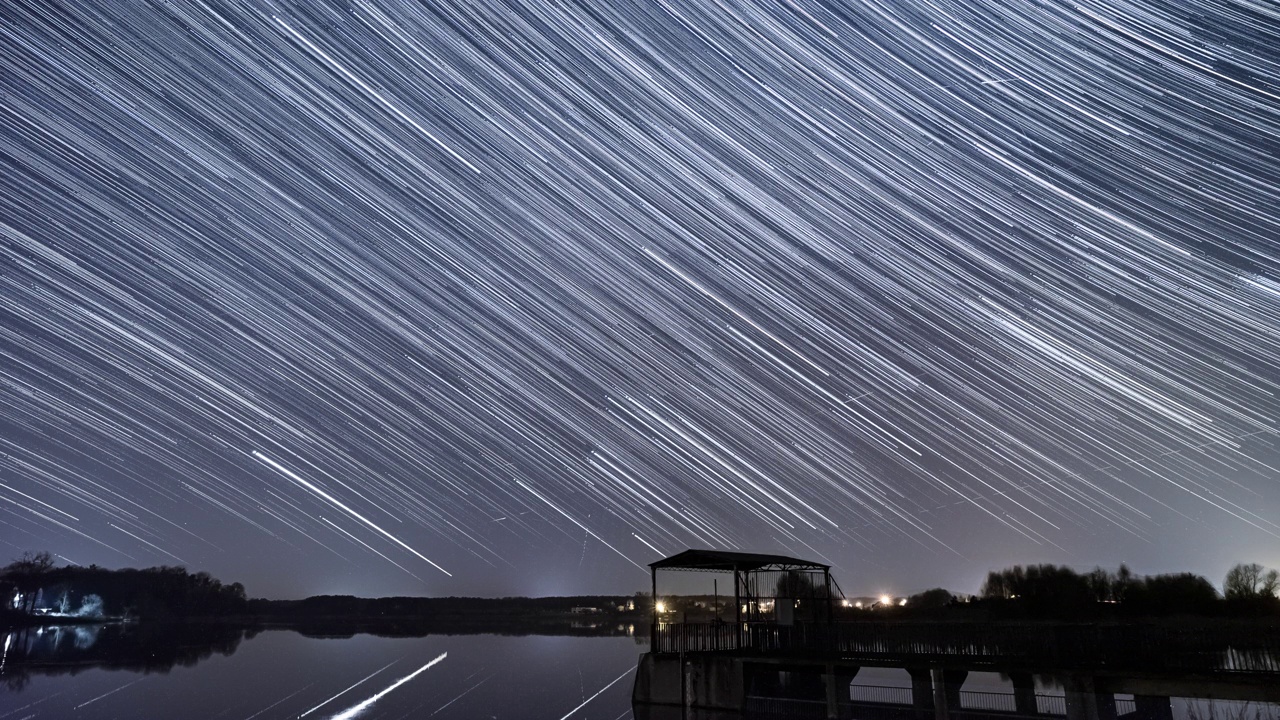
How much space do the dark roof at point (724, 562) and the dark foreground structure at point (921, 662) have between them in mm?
64

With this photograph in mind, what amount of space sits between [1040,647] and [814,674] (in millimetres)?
8942

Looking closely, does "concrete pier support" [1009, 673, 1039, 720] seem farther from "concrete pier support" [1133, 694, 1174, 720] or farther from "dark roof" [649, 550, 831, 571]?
"dark roof" [649, 550, 831, 571]

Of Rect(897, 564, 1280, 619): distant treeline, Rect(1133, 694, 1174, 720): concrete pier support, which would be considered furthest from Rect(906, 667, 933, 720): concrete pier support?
Rect(897, 564, 1280, 619): distant treeline

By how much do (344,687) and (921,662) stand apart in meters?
25.7

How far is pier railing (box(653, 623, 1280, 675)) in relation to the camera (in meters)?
18.4

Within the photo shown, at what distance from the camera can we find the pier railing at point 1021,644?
60.3 feet

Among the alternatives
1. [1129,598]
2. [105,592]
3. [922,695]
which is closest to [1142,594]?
[1129,598]

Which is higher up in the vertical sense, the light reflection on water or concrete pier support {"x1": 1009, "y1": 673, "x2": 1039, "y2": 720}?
concrete pier support {"x1": 1009, "y1": 673, "x2": 1039, "y2": 720}

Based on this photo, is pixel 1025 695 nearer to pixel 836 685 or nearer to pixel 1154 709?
pixel 1154 709

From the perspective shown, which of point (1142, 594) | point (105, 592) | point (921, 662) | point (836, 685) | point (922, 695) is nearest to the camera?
point (921, 662)

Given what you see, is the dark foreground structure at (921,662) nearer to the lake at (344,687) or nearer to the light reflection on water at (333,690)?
the lake at (344,687)

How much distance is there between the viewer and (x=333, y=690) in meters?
33.6

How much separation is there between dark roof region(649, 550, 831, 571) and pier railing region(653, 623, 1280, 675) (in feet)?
7.14

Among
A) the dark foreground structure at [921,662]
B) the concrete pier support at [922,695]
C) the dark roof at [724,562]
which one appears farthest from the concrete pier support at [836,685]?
the dark roof at [724,562]
